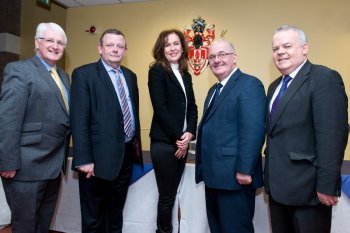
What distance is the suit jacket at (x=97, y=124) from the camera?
5.51 feet

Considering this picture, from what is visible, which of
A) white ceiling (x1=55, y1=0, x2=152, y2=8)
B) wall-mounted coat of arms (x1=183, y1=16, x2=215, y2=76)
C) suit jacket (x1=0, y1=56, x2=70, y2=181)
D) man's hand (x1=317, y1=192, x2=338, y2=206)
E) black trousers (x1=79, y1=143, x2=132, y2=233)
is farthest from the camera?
white ceiling (x1=55, y1=0, x2=152, y2=8)

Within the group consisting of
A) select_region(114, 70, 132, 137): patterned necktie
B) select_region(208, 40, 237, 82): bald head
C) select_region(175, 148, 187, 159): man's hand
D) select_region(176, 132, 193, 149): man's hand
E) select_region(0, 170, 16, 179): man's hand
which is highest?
select_region(208, 40, 237, 82): bald head

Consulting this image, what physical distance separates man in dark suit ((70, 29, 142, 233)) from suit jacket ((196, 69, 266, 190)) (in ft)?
1.66

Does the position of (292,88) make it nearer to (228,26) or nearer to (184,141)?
(184,141)

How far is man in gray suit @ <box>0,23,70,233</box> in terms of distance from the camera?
5.03 ft

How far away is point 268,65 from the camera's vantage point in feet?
13.3

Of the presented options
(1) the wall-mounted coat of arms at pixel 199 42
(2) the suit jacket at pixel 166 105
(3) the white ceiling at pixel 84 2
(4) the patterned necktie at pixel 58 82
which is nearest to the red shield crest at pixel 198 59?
(1) the wall-mounted coat of arms at pixel 199 42

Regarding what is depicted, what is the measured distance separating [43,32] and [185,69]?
2.99ft

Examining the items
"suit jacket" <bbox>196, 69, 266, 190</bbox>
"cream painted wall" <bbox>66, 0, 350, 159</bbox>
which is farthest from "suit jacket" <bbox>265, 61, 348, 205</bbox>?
"cream painted wall" <bbox>66, 0, 350, 159</bbox>

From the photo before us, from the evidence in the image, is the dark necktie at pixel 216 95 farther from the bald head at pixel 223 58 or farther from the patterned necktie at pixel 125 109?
the patterned necktie at pixel 125 109

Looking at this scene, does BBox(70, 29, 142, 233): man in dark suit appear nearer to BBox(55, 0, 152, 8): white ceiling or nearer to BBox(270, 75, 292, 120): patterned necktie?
BBox(270, 75, 292, 120): patterned necktie

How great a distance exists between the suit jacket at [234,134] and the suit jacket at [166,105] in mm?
226

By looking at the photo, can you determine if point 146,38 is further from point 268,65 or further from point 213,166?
point 213,166

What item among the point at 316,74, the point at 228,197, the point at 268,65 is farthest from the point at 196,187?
the point at 268,65
